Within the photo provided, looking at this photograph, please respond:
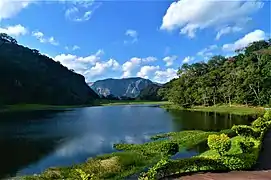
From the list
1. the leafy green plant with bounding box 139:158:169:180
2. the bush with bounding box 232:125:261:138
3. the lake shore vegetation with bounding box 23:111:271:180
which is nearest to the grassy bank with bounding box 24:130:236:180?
the lake shore vegetation with bounding box 23:111:271:180

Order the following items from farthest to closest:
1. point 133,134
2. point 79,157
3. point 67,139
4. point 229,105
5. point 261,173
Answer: point 229,105
point 133,134
point 67,139
point 79,157
point 261,173

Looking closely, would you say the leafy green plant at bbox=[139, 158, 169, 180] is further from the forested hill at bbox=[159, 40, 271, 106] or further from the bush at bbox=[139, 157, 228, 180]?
the forested hill at bbox=[159, 40, 271, 106]

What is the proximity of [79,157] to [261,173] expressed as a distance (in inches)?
739

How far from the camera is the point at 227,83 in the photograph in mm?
111000

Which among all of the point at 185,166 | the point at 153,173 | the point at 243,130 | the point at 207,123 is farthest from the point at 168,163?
the point at 207,123

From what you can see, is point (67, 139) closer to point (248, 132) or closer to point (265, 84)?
point (248, 132)

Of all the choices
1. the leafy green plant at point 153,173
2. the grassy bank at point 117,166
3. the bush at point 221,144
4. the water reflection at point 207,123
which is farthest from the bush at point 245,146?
the water reflection at point 207,123

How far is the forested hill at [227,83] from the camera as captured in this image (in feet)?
326

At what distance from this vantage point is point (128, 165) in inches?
1043

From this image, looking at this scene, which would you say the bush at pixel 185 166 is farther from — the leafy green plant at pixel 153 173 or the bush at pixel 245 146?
the bush at pixel 245 146

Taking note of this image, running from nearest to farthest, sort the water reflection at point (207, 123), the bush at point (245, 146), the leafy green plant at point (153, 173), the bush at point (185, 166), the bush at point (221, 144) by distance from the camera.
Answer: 1. the leafy green plant at point (153, 173)
2. the bush at point (185, 166)
3. the bush at point (221, 144)
4. the bush at point (245, 146)
5. the water reflection at point (207, 123)

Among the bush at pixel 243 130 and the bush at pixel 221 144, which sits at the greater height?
the bush at pixel 243 130

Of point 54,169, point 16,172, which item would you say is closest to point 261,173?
point 54,169

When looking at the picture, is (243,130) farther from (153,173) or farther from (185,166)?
(153,173)
